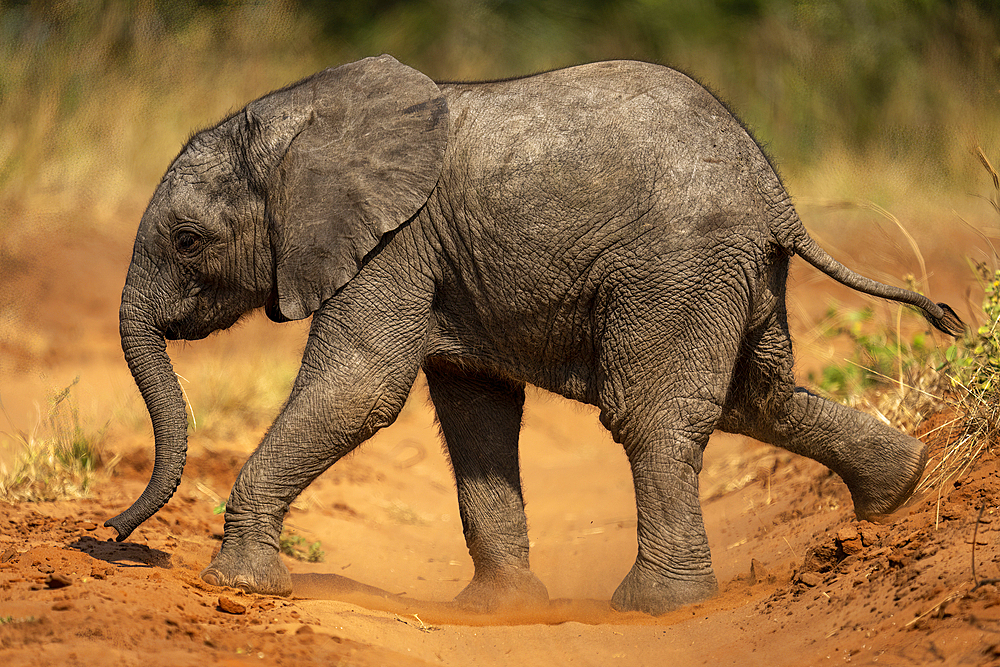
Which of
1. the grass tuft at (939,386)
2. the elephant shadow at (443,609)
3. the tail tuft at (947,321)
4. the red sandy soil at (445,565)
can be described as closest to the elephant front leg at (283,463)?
the red sandy soil at (445,565)

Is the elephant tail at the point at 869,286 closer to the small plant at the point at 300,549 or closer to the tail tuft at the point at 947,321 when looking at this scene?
the tail tuft at the point at 947,321

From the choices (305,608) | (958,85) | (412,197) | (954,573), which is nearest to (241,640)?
(305,608)

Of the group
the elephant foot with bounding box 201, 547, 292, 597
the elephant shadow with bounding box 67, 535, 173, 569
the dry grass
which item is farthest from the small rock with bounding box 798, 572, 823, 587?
the dry grass

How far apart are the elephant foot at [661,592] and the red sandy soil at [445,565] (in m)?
0.06

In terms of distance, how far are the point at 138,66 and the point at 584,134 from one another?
34.4ft

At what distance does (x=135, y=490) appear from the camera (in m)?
7.05

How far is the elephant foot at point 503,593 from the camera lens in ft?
18.4

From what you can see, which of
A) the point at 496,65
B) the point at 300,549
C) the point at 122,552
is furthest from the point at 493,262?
the point at 496,65

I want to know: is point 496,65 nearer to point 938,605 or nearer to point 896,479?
point 896,479

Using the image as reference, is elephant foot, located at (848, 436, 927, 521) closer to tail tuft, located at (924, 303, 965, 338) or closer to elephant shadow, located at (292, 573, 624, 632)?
tail tuft, located at (924, 303, 965, 338)

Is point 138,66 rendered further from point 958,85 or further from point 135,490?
point 958,85

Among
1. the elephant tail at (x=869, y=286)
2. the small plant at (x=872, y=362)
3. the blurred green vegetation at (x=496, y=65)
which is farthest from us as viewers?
the blurred green vegetation at (x=496, y=65)

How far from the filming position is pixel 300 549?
693cm

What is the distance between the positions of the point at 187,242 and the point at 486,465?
2038 millimetres
